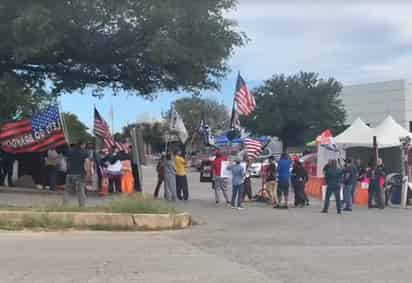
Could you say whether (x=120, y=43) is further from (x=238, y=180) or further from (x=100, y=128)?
(x=238, y=180)

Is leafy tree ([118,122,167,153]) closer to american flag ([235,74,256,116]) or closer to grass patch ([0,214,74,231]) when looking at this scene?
american flag ([235,74,256,116])

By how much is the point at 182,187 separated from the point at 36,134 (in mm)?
5534

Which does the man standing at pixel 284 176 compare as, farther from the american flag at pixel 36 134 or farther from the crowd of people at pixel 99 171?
the american flag at pixel 36 134

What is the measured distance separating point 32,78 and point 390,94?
4837 cm

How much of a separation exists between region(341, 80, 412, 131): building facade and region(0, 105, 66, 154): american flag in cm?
4532

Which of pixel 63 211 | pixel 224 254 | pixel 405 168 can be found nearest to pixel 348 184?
pixel 405 168

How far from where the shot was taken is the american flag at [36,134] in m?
24.2

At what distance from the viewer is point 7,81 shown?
22703mm

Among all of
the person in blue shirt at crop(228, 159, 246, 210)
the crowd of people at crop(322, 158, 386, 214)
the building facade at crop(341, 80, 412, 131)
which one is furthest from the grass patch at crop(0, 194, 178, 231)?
the building facade at crop(341, 80, 412, 131)

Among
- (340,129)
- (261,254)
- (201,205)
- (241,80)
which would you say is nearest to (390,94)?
(340,129)

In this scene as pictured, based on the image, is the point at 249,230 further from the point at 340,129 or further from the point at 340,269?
the point at 340,129

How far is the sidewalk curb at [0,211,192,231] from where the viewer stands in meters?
14.4

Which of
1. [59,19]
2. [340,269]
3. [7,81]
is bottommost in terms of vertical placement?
[340,269]

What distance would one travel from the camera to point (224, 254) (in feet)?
37.8
